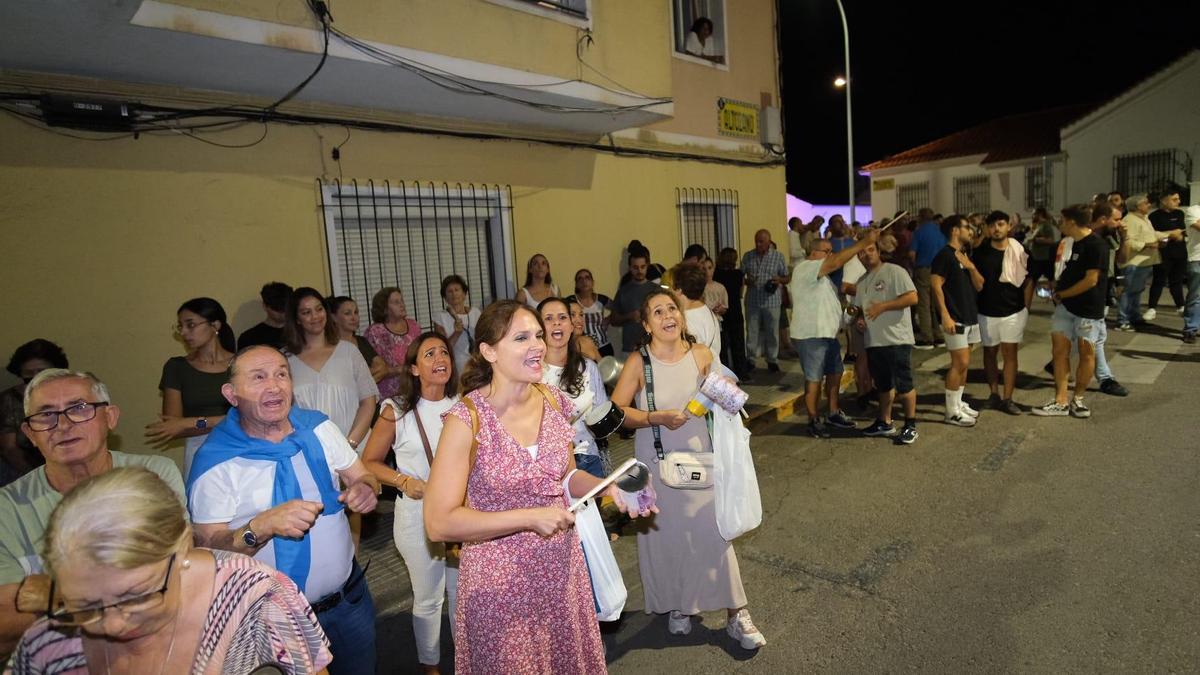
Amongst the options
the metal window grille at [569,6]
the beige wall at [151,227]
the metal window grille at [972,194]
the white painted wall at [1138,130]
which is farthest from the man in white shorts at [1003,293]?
the metal window grille at [972,194]

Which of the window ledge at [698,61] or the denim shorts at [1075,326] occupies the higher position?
the window ledge at [698,61]

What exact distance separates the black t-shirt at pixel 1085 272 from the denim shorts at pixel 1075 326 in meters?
0.07

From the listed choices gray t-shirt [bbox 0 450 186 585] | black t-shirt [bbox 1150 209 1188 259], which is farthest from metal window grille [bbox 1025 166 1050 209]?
gray t-shirt [bbox 0 450 186 585]

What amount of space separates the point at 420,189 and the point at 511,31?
1940mm

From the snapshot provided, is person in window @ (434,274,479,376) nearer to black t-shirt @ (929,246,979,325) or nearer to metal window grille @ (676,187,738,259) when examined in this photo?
metal window grille @ (676,187,738,259)

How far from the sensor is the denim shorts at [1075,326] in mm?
7248

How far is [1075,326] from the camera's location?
7.37 metres

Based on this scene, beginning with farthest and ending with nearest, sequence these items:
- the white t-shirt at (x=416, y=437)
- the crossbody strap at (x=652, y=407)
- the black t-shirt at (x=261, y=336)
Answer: the black t-shirt at (x=261, y=336) → the crossbody strap at (x=652, y=407) → the white t-shirt at (x=416, y=437)

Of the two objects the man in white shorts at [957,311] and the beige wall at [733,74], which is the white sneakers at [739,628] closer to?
the man in white shorts at [957,311]

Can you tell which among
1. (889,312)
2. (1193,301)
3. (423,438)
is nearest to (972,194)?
(1193,301)

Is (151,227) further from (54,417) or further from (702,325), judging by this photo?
(702,325)

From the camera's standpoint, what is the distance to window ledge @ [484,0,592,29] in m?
6.73

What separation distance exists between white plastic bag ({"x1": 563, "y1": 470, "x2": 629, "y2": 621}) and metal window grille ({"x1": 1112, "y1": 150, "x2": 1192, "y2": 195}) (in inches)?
1145

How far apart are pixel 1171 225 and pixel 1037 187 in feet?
62.6
